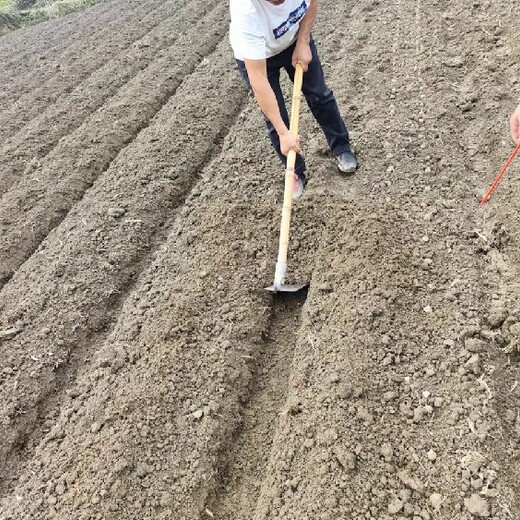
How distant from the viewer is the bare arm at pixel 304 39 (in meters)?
3.13

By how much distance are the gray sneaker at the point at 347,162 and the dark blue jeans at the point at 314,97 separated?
0.11ft

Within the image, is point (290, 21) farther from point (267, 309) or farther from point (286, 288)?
point (267, 309)

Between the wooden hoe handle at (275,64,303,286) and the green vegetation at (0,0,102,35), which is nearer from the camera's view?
the wooden hoe handle at (275,64,303,286)

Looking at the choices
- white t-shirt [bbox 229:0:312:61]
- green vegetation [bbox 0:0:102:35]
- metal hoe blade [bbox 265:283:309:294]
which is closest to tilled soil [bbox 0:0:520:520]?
metal hoe blade [bbox 265:283:309:294]

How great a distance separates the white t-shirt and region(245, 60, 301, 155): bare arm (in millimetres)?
50

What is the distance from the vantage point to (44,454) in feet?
8.56

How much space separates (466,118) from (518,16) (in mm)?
1599

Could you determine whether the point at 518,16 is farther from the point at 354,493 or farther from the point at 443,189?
the point at 354,493

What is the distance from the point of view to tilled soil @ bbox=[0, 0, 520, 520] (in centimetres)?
228

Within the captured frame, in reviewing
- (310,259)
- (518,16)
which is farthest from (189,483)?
(518,16)

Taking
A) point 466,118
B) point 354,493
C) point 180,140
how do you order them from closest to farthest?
point 354,493 → point 466,118 → point 180,140

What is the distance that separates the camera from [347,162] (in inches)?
145

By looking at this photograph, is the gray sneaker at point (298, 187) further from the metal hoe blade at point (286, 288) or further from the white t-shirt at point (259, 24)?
the white t-shirt at point (259, 24)

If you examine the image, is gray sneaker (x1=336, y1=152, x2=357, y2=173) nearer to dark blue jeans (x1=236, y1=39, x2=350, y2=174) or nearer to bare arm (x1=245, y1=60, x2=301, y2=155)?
dark blue jeans (x1=236, y1=39, x2=350, y2=174)
